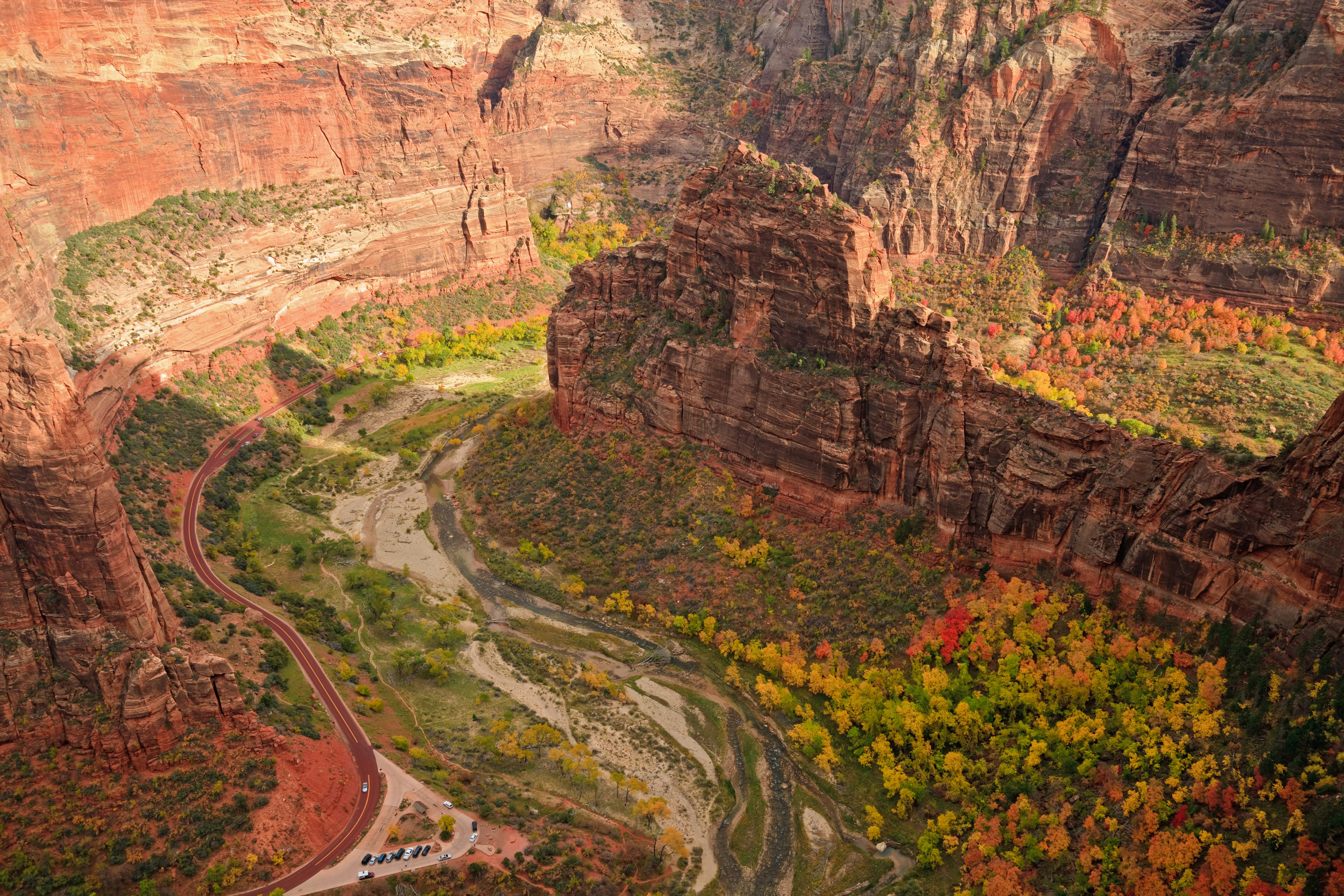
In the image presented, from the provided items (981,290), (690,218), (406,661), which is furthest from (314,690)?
(981,290)

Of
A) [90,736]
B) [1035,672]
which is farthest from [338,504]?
[1035,672]

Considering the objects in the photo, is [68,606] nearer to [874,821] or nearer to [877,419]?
[874,821]

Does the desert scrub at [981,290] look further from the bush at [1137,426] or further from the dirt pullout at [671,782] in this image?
the dirt pullout at [671,782]

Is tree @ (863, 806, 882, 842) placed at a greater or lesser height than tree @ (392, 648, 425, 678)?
greater

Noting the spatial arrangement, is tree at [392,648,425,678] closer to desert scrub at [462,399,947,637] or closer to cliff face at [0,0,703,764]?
desert scrub at [462,399,947,637]

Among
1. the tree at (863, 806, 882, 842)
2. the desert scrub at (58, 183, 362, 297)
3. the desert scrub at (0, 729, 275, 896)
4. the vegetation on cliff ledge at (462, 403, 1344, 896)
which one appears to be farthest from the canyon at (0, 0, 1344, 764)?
the tree at (863, 806, 882, 842)
